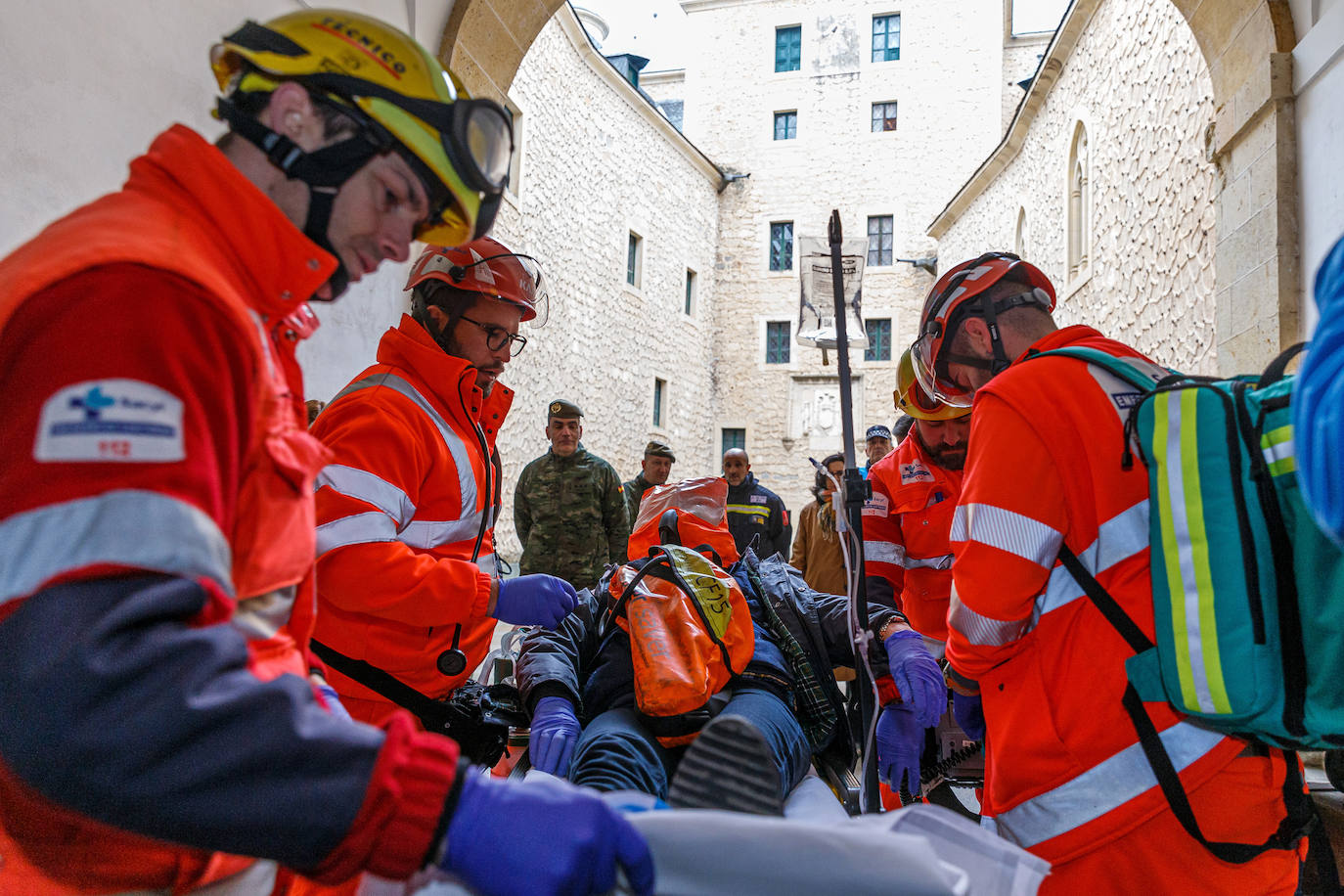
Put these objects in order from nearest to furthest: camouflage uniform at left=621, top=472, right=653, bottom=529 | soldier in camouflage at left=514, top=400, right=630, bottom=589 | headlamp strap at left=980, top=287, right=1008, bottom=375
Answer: headlamp strap at left=980, top=287, right=1008, bottom=375
soldier in camouflage at left=514, top=400, right=630, bottom=589
camouflage uniform at left=621, top=472, right=653, bottom=529

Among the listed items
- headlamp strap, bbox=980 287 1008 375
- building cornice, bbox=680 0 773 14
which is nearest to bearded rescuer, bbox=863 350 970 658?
headlamp strap, bbox=980 287 1008 375

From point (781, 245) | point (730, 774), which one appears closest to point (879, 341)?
point (781, 245)

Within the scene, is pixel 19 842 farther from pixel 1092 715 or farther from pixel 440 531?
pixel 1092 715

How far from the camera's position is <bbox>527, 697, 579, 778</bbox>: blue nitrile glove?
261 centimetres

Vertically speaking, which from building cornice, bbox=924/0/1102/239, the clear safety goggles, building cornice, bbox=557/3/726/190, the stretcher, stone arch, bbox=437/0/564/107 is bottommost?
the stretcher

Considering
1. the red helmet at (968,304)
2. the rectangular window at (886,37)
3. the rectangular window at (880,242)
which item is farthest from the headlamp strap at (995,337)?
the rectangular window at (886,37)

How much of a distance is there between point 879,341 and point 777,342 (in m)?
2.57

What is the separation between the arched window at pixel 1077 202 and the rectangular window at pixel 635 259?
27.8 ft

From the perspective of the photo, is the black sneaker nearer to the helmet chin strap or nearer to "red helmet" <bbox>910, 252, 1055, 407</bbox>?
the helmet chin strap

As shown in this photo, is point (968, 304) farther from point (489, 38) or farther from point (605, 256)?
point (605, 256)

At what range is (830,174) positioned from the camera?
73.2 feet

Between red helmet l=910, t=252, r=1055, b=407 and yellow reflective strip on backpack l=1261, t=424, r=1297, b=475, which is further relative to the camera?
red helmet l=910, t=252, r=1055, b=407

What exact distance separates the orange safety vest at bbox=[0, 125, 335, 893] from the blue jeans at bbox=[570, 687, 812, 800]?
58.4 inches

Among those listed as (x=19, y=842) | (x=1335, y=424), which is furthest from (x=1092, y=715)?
(x=19, y=842)
